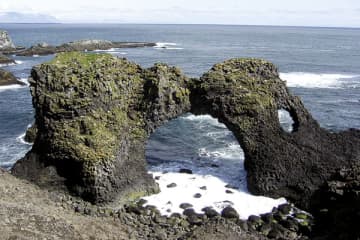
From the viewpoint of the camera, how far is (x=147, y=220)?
97.4ft

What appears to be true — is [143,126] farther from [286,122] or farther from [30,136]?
[286,122]

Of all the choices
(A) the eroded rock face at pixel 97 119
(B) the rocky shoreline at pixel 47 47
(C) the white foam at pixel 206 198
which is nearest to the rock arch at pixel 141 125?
(A) the eroded rock face at pixel 97 119

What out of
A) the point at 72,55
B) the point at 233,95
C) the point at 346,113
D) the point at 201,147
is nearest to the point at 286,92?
the point at 233,95

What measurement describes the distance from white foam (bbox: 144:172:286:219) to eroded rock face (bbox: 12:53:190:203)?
5.29ft

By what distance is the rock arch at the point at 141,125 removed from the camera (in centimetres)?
3278

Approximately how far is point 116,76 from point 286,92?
45.7 ft

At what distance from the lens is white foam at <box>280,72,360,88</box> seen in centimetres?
7525

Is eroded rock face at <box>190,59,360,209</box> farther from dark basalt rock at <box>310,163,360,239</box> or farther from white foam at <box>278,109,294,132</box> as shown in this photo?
white foam at <box>278,109,294,132</box>

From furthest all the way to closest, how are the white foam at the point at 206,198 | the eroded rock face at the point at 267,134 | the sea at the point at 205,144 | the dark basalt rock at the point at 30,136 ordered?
1. the dark basalt rock at the point at 30,136
2. the eroded rock face at the point at 267,134
3. the sea at the point at 205,144
4. the white foam at the point at 206,198

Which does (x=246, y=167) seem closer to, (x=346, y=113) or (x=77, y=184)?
(x=77, y=184)

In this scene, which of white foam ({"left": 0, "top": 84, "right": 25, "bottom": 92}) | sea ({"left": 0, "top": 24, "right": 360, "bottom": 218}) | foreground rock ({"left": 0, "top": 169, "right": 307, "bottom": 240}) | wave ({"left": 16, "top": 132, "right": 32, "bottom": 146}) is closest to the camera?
foreground rock ({"left": 0, "top": 169, "right": 307, "bottom": 240})

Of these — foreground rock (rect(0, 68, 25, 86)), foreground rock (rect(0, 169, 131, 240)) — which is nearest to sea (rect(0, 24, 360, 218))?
foreground rock (rect(0, 68, 25, 86))

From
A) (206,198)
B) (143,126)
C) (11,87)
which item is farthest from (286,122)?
(11,87)

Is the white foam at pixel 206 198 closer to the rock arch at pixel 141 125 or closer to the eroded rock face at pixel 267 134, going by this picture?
the rock arch at pixel 141 125
